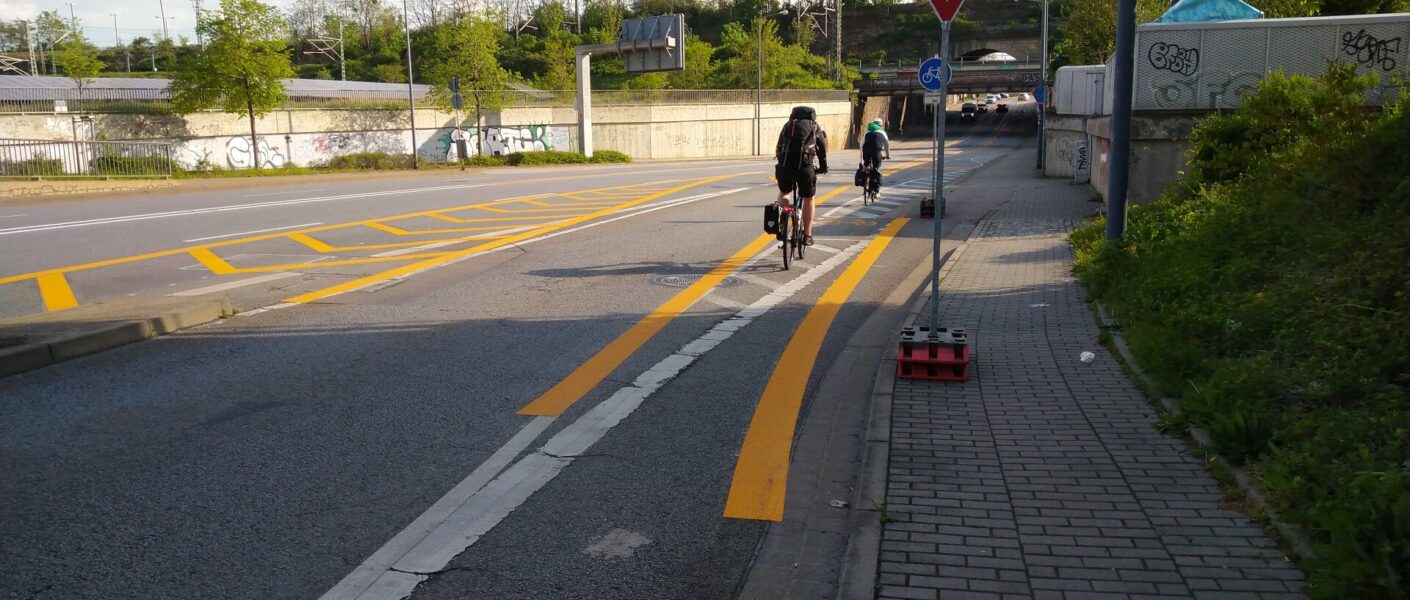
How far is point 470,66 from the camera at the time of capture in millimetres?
47469

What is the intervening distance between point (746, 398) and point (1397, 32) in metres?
12.0

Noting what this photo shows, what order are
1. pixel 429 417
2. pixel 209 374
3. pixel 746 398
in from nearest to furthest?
pixel 429 417, pixel 746 398, pixel 209 374

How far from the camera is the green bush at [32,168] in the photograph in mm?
A: 27503

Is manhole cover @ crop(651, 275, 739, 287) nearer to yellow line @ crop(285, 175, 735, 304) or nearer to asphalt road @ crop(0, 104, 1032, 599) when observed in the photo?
asphalt road @ crop(0, 104, 1032, 599)

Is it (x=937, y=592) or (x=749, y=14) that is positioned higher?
(x=749, y=14)

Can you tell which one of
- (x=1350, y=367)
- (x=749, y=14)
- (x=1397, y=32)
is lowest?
(x=1350, y=367)

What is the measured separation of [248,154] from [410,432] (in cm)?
3808

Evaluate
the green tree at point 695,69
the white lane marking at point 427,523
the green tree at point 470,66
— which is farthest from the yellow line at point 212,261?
the green tree at point 695,69

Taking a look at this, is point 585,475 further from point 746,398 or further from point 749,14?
point 749,14

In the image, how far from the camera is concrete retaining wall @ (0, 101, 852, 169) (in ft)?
124

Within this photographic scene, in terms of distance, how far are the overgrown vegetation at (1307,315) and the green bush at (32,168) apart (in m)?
27.8

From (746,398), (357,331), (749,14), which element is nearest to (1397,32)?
(746,398)

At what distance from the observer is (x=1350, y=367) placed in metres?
5.39

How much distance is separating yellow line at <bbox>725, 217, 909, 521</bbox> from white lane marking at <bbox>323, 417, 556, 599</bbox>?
121 centimetres
